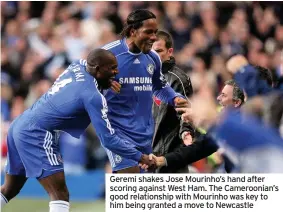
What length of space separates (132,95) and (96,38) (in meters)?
3.82

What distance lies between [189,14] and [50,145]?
5.18 meters

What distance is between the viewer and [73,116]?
5.06 metres

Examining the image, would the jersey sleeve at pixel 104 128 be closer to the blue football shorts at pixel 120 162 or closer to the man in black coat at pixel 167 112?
the blue football shorts at pixel 120 162

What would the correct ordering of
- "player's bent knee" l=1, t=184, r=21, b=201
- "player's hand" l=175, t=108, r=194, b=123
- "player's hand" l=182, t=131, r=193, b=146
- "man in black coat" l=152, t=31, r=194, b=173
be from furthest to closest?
"man in black coat" l=152, t=31, r=194, b=173
"player's hand" l=182, t=131, r=193, b=146
"player's hand" l=175, t=108, r=194, b=123
"player's bent knee" l=1, t=184, r=21, b=201

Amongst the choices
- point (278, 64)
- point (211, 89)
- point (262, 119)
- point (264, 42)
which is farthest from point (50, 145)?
point (264, 42)

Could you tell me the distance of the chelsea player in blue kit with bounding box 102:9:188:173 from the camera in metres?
5.36

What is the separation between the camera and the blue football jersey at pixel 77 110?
490 cm

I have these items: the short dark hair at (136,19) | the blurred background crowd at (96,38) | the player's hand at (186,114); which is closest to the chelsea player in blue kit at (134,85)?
the short dark hair at (136,19)

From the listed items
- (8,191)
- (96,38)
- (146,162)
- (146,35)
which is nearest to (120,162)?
(146,162)

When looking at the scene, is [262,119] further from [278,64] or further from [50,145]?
[278,64]

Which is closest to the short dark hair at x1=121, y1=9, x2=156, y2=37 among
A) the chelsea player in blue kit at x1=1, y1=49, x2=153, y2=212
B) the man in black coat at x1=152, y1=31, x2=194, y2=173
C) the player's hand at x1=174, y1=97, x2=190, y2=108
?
the chelsea player in blue kit at x1=1, y1=49, x2=153, y2=212

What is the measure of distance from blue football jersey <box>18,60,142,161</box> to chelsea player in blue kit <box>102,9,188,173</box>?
252 mm

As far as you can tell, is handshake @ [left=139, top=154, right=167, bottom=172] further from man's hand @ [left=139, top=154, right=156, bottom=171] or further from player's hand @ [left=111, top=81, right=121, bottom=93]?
player's hand @ [left=111, top=81, right=121, bottom=93]

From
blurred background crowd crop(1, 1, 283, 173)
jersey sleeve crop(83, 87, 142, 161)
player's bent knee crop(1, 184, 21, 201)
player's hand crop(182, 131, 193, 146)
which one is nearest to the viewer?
jersey sleeve crop(83, 87, 142, 161)
